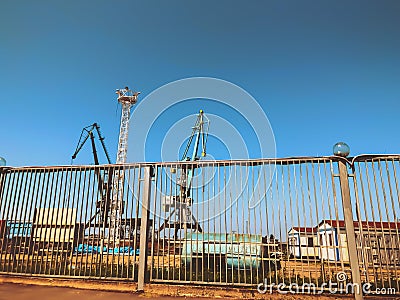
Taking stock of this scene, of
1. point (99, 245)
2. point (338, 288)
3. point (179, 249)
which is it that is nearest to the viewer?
point (338, 288)

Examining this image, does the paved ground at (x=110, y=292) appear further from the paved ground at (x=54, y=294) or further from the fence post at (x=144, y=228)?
the fence post at (x=144, y=228)

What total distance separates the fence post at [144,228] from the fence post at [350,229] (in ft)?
13.8

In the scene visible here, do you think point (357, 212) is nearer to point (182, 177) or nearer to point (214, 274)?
point (214, 274)

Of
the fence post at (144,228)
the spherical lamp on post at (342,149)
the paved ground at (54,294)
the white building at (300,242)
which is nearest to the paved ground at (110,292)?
the paved ground at (54,294)

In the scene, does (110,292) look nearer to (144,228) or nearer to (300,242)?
(144,228)

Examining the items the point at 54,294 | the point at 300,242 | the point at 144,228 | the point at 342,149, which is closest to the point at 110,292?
the point at 54,294

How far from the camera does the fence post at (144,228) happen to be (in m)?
6.68

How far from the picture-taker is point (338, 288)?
5.82m

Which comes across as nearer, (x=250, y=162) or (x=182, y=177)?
(x=250, y=162)

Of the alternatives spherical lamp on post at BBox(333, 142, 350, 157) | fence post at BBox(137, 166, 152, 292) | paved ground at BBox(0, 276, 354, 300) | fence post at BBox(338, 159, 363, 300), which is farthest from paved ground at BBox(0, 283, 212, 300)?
spherical lamp on post at BBox(333, 142, 350, 157)

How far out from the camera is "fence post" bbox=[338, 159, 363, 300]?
573 centimetres

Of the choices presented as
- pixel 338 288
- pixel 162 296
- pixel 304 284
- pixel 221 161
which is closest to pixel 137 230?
pixel 162 296

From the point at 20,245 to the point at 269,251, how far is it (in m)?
6.13

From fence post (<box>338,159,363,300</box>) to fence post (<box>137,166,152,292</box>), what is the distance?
166 inches
